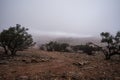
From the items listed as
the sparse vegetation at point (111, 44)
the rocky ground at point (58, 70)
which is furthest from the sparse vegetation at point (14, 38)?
the sparse vegetation at point (111, 44)

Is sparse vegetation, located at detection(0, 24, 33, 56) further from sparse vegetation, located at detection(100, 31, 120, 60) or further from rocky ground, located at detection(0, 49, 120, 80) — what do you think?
sparse vegetation, located at detection(100, 31, 120, 60)

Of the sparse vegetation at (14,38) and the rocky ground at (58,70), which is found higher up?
the sparse vegetation at (14,38)

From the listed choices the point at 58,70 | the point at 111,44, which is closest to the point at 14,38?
the point at 58,70

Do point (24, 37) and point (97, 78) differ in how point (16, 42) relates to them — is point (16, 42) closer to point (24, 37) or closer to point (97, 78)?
point (24, 37)

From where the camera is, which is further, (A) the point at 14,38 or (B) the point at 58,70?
(A) the point at 14,38

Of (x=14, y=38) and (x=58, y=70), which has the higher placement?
(x=14, y=38)

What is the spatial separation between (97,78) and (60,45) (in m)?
38.2

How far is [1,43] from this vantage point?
25500 mm

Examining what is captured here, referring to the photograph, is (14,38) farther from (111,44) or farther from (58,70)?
(111,44)

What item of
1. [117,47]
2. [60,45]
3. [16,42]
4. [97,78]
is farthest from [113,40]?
[60,45]

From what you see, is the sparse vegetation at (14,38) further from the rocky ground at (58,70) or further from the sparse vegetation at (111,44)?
the sparse vegetation at (111,44)

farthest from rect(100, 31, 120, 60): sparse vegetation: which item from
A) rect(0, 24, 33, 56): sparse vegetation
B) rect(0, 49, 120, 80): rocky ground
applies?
rect(0, 24, 33, 56): sparse vegetation

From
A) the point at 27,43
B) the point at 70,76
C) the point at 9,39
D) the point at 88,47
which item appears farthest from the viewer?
the point at 88,47

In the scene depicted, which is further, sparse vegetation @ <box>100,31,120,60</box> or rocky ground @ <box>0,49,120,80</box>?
sparse vegetation @ <box>100,31,120,60</box>
